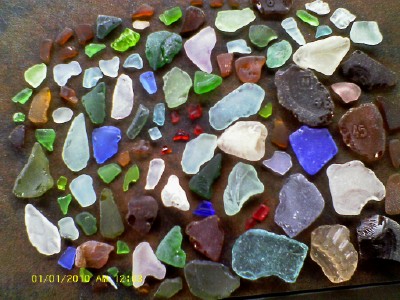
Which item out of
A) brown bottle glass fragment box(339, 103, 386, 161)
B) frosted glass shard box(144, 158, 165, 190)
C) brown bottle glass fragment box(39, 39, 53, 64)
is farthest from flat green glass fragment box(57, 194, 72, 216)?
brown bottle glass fragment box(339, 103, 386, 161)

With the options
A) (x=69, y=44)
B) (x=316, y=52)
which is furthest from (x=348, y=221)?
(x=69, y=44)

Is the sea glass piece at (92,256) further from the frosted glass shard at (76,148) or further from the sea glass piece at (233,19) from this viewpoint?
the sea glass piece at (233,19)

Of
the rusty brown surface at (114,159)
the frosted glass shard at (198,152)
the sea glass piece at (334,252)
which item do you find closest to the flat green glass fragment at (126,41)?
the rusty brown surface at (114,159)

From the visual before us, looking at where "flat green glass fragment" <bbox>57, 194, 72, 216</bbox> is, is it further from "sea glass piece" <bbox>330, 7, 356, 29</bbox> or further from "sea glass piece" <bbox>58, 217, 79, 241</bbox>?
"sea glass piece" <bbox>330, 7, 356, 29</bbox>

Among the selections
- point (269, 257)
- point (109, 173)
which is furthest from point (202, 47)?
point (269, 257)

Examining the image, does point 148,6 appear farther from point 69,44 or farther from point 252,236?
point 252,236

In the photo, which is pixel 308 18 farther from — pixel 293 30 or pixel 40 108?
pixel 40 108

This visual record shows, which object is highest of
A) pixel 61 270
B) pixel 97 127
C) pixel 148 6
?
pixel 148 6
